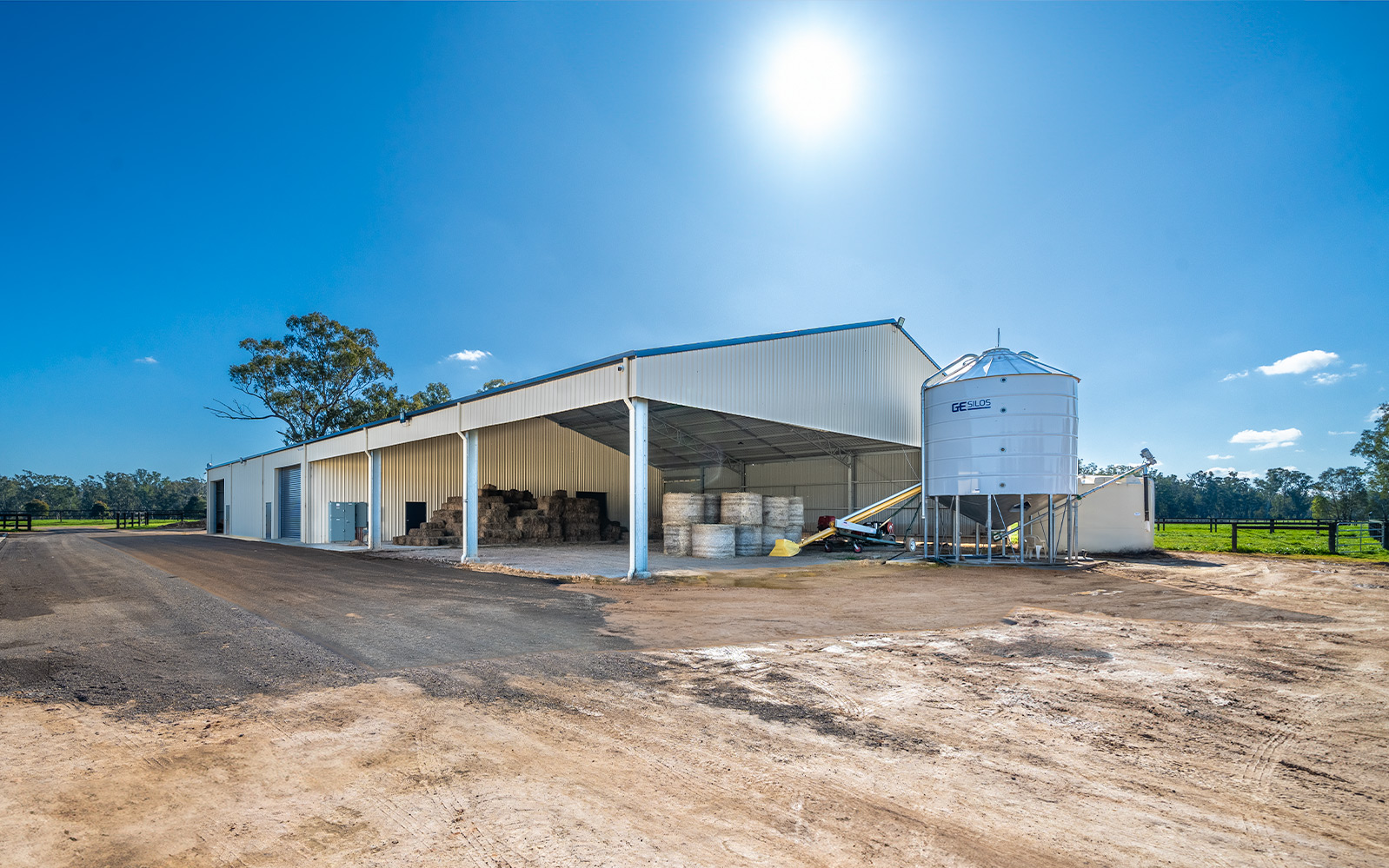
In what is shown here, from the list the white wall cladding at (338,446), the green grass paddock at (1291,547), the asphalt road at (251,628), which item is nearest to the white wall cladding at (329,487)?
the white wall cladding at (338,446)

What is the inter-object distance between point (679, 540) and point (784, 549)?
355 cm

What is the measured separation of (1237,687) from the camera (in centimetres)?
688

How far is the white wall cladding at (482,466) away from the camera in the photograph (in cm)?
3259

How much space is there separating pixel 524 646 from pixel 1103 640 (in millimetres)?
7631

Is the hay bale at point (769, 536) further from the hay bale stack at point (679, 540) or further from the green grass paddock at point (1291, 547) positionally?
the green grass paddock at point (1291, 547)

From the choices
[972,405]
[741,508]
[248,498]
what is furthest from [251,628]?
[248,498]

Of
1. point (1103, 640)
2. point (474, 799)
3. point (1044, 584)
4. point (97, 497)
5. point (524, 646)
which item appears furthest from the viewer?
point (97, 497)

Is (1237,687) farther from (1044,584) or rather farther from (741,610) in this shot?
(1044,584)

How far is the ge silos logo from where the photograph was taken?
19984 mm

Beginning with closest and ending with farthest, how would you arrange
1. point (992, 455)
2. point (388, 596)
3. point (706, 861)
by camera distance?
point (706, 861) < point (388, 596) < point (992, 455)

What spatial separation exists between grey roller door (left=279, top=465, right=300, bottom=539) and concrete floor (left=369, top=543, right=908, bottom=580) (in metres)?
14.8

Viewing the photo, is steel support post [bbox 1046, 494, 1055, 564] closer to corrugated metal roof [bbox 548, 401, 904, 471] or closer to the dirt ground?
corrugated metal roof [bbox 548, 401, 904, 471]

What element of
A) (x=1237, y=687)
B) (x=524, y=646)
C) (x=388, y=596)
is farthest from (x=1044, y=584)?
(x=388, y=596)

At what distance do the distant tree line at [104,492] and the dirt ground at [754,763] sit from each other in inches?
4455
